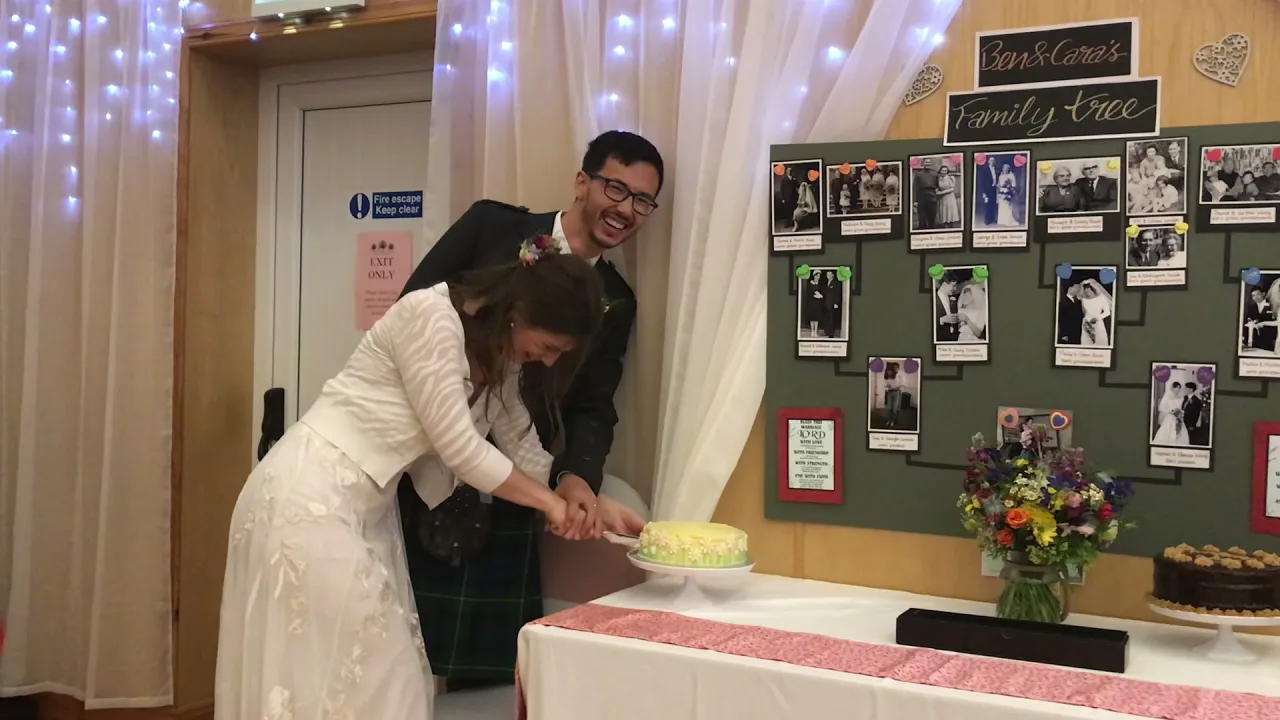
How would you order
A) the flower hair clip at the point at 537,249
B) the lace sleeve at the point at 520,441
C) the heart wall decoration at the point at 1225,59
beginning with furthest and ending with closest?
1. the lace sleeve at the point at 520,441
2. the flower hair clip at the point at 537,249
3. the heart wall decoration at the point at 1225,59

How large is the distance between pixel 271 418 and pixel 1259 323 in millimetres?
2336

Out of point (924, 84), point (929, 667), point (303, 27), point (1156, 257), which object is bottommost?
point (929, 667)

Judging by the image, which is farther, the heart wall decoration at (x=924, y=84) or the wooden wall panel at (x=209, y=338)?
the wooden wall panel at (x=209, y=338)

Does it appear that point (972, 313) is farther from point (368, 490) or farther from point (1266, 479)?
point (368, 490)

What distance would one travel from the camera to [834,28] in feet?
6.44

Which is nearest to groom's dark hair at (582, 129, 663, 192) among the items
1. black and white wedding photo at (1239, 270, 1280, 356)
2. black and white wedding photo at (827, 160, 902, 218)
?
black and white wedding photo at (827, 160, 902, 218)

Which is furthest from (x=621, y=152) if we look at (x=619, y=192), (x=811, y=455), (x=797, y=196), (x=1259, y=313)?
(x=1259, y=313)

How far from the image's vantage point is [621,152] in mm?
2037

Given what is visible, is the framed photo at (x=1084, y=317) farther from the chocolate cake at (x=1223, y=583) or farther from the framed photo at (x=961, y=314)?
the chocolate cake at (x=1223, y=583)

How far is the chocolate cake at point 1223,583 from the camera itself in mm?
1457

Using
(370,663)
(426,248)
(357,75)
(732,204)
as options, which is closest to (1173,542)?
(732,204)

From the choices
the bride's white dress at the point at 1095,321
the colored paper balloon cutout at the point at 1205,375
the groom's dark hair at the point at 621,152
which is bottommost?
the colored paper balloon cutout at the point at 1205,375

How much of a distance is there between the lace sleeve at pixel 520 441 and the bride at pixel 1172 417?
3.54 ft

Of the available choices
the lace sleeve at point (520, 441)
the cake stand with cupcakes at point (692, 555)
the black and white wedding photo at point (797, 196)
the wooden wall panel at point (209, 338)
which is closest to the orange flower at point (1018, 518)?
the cake stand with cupcakes at point (692, 555)
